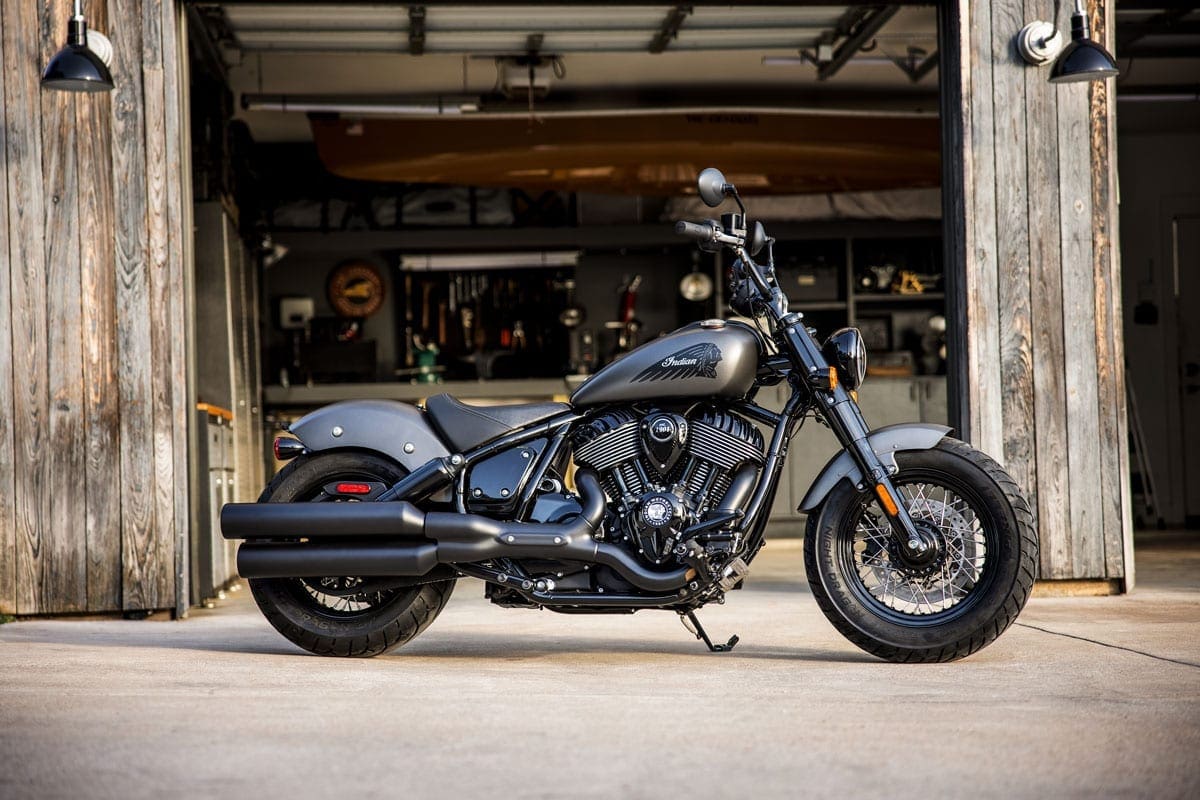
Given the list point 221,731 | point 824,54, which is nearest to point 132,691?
point 221,731

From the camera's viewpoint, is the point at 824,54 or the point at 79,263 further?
the point at 824,54

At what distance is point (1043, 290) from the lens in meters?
5.21

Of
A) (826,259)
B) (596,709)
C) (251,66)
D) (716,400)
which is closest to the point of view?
(596,709)

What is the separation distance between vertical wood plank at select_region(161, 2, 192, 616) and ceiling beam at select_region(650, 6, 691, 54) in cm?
234

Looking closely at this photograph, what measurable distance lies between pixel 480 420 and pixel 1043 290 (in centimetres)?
245

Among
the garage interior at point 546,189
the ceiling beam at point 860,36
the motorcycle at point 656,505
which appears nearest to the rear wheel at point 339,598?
the motorcycle at point 656,505

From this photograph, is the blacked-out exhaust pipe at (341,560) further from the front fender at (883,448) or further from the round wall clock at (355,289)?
the round wall clock at (355,289)

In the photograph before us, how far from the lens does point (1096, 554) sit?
205 inches

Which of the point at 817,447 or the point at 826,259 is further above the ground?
the point at 826,259

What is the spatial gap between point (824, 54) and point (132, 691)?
5674 millimetres

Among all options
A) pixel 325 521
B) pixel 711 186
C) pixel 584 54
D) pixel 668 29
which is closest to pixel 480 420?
pixel 325 521

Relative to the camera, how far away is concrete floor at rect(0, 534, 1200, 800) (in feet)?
7.20

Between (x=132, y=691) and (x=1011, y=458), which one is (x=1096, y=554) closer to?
(x=1011, y=458)

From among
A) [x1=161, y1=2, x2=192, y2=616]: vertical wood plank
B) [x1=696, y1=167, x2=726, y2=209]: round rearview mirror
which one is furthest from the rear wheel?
[x1=161, y1=2, x2=192, y2=616]: vertical wood plank
